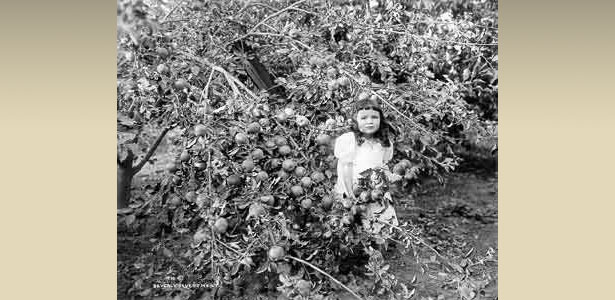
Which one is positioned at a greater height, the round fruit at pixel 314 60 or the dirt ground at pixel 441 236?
the round fruit at pixel 314 60

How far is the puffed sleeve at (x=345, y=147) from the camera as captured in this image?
2.26m

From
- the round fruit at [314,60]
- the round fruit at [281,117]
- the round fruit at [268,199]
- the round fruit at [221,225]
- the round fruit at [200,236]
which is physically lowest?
the round fruit at [200,236]

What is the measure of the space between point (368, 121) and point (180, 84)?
2.49 ft

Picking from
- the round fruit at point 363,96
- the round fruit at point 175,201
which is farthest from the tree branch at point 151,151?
the round fruit at point 363,96

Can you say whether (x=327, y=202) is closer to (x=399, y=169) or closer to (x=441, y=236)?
(x=399, y=169)

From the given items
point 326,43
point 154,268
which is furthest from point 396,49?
point 154,268

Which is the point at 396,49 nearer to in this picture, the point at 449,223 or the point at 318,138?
the point at 318,138

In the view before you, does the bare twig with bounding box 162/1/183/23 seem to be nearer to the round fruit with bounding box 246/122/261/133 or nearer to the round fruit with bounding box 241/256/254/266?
the round fruit with bounding box 246/122/261/133

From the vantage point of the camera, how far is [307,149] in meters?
2.16

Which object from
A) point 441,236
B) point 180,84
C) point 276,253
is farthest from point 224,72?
point 441,236

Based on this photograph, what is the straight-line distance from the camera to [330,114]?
88.9 inches

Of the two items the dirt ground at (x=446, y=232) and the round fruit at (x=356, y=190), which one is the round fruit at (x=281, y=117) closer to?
the round fruit at (x=356, y=190)

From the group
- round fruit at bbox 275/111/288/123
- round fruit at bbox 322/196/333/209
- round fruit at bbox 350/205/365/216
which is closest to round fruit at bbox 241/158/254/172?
round fruit at bbox 275/111/288/123

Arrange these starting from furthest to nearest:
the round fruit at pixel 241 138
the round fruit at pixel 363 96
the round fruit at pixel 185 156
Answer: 1. the round fruit at pixel 363 96
2. the round fruit at pixel 185 156
3. the round fruit at pixel 241 138
